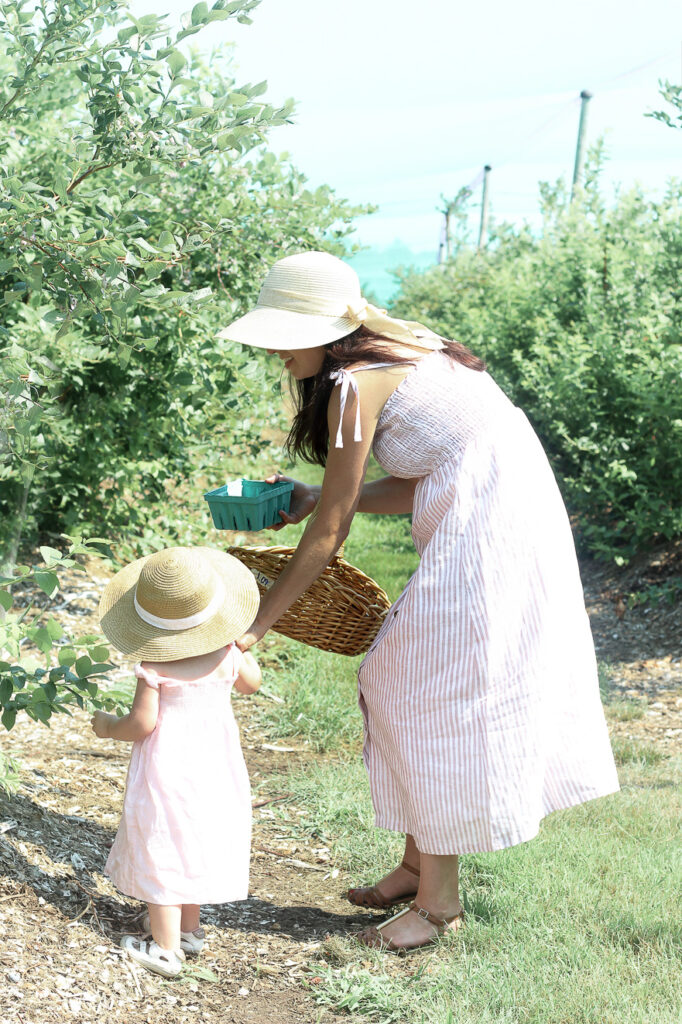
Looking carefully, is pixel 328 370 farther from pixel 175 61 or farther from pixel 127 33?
pixel 127 33

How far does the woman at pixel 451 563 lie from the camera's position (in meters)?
2.39

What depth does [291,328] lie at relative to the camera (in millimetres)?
2357

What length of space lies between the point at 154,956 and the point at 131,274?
69.5 inches

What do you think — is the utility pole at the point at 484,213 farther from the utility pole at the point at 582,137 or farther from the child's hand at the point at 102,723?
the child's hand at the point at 102,723

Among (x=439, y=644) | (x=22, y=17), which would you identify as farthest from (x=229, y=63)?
(x=439, y=644)

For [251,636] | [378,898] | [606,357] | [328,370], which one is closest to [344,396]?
[328,370]

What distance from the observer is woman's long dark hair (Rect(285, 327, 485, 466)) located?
241 cm

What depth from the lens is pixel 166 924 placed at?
93.7 inches

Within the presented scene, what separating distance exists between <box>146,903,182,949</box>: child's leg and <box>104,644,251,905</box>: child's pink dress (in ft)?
0.13

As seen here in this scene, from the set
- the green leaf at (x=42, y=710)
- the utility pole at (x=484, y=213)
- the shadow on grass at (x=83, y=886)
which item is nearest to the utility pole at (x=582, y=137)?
the utility pole at (x=484, y=213)

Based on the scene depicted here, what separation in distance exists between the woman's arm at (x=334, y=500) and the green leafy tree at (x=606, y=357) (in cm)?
296

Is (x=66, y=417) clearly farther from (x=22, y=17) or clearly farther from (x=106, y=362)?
(x=22, y=17)

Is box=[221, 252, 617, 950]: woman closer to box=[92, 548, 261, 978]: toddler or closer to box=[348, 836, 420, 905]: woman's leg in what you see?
box=[92, 548, 261, 978]: toddler

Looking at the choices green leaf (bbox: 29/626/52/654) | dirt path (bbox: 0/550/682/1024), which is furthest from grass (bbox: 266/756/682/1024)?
green leaf (bbox: 29/626/52/654)
